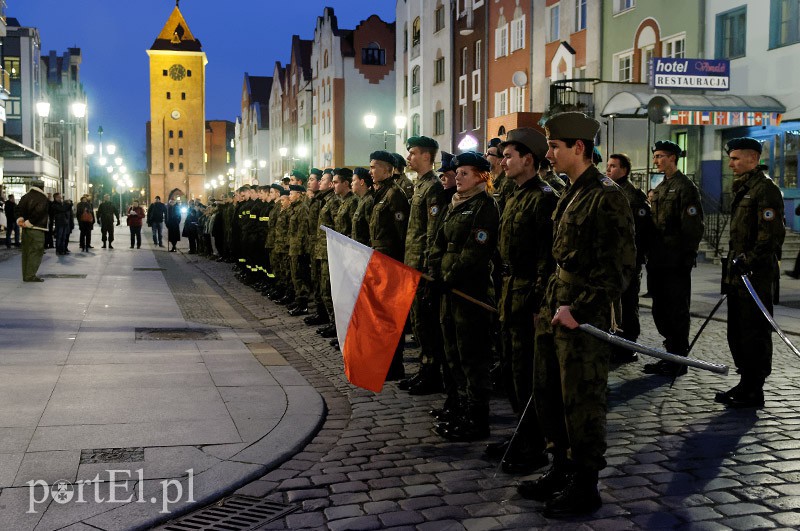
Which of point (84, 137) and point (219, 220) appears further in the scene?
point (84, 137)

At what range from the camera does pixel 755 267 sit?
7262 millimetres

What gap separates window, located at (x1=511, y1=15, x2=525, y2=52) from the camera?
1404 inches

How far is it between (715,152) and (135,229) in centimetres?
2085

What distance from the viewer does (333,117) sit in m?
64.9

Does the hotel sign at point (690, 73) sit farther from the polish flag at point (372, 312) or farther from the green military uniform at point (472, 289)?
the polish flag at point (372, 312)

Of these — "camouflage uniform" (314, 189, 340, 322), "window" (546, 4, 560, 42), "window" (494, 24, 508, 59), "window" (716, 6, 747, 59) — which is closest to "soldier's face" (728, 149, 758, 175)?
"camouflage uniform" (314, 189, 340, 322)

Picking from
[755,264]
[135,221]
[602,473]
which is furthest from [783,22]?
[135,221]

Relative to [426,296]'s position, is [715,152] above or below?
above

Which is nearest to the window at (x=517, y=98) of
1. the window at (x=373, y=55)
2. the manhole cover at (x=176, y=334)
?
the manhole cover at (x=176, y=334)

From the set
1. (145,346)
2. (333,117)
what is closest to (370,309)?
(145,346)

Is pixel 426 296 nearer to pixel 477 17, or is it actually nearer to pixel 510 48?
pixel 510 48

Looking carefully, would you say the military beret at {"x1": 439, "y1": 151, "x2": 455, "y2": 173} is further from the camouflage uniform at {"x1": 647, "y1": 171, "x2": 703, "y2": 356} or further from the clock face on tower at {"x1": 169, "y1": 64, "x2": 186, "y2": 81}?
the clock face on tower at {"x1": 169, "y1": 64, "x2": 186, "y2": 81}

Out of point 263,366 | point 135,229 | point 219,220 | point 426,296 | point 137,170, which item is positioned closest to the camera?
point 426,296

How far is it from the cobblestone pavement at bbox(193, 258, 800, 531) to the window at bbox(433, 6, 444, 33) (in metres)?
38.9
